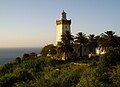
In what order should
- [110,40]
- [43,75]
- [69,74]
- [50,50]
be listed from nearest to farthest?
[69,74] < [43,75] < [110,40] < [50,50]

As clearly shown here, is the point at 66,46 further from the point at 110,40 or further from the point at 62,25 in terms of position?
the point at 62,25

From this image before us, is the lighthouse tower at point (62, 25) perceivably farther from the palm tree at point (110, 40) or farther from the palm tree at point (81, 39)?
the palm tree at point (110, 40)

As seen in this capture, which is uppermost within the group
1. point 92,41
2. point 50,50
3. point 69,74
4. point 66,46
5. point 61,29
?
point 61,29

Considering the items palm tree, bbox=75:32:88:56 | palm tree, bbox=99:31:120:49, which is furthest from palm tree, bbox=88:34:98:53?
palm tree, bbox=99:31:120:49

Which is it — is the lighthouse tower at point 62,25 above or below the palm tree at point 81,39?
above

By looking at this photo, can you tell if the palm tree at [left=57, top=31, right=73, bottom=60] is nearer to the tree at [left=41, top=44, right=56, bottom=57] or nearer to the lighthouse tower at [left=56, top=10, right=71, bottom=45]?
the tree at [left=41, top=44, right=56, bottom=57]

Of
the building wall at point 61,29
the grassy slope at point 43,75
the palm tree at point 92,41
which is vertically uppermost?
the building wall at point 61,29

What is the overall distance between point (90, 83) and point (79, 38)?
35.4 m

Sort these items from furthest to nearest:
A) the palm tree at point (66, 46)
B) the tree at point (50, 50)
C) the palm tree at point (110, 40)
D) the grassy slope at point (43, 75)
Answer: the tree at point (50, 50)
the palm tree at point (66, 46)
the palm tree at point (110, 40)
the grassy slope at point (43, 75)

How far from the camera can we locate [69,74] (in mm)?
41438

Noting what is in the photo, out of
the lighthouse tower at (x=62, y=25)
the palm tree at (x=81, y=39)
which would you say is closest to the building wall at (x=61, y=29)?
the lighthouse tower at (x=62, y=25)

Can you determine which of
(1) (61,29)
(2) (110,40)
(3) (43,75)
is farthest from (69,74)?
(1) (61,29)

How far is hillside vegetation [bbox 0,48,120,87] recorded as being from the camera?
111 feet

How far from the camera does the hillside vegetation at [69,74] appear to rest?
3372 cm
